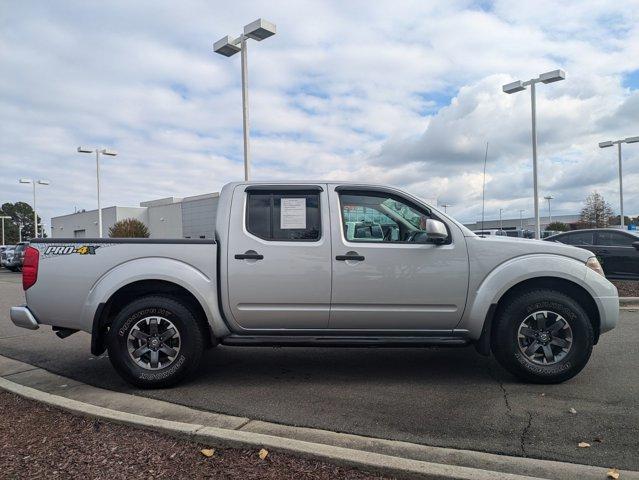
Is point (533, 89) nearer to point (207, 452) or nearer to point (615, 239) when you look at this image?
point (615, 239)

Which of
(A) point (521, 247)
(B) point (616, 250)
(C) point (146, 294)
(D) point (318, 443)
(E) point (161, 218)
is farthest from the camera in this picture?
(E) point (161, 218)

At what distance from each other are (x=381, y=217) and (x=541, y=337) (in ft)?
6.03

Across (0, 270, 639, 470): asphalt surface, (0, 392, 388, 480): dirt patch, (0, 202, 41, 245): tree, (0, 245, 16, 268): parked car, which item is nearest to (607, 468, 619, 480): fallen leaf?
(0, 270, 639, 470): asphalt surface

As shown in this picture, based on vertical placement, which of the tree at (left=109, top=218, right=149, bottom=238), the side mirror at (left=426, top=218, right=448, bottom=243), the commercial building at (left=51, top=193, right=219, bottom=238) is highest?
the commercial building at (left=51, top=193, right=219, bottom=238)

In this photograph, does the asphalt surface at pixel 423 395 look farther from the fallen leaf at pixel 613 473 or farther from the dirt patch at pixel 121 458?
the dirt patch at pixel 121 458

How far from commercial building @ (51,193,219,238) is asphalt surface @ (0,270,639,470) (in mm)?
40059

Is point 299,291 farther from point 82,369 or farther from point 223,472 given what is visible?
point 82,369

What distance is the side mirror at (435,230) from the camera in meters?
4.61

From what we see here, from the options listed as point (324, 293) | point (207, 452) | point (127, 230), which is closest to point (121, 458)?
point (207, 452)

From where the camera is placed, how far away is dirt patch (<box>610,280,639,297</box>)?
36.2 feet

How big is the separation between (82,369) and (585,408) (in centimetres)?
503

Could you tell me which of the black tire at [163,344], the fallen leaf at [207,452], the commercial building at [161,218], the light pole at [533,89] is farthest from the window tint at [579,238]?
the commercial building at [161,218]

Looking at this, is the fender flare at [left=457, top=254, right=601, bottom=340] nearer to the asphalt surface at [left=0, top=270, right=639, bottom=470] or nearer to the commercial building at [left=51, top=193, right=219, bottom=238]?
the asphalt surface at [left=0, top=270, right=639, bottom=470]

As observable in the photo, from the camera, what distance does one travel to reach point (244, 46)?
493 inches
